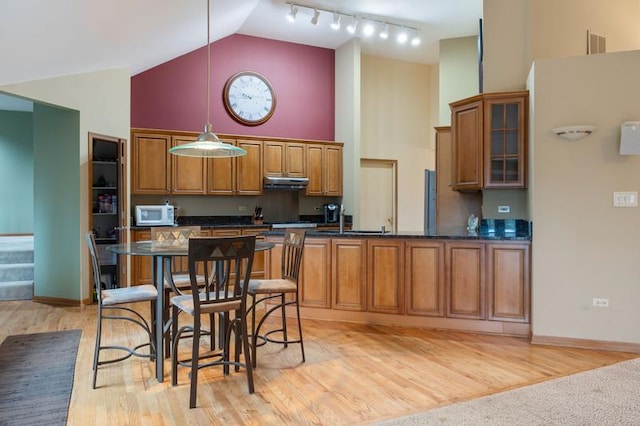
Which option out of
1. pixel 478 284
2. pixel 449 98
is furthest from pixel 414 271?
pixel 449 98

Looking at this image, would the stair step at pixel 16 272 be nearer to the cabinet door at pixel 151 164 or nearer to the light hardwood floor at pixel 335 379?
the cabinet door at pixel 151 164

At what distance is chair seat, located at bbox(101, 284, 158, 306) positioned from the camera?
2926 mm

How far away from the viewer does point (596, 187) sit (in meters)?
3.65

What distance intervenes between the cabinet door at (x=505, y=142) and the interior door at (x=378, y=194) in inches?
140

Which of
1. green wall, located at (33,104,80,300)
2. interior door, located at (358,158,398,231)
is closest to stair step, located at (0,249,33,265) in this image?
green wall, located at (33,104,80,300)

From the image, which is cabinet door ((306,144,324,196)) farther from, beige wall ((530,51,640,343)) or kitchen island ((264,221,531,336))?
beige wall ((530,51,640,343))

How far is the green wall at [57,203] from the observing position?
5.19 metres

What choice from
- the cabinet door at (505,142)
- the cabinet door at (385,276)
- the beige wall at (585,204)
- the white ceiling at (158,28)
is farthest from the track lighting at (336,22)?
the cabinet door at (385,276)

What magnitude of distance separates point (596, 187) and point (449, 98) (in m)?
3.52

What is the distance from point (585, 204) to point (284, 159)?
453 centimetres

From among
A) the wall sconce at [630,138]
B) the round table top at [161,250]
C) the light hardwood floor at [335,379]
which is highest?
the wall sconce at [630,138]

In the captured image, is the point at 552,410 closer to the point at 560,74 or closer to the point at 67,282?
the point at 560,74

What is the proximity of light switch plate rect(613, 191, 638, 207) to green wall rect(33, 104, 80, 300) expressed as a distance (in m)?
5.54

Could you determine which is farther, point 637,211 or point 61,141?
point 61,141
